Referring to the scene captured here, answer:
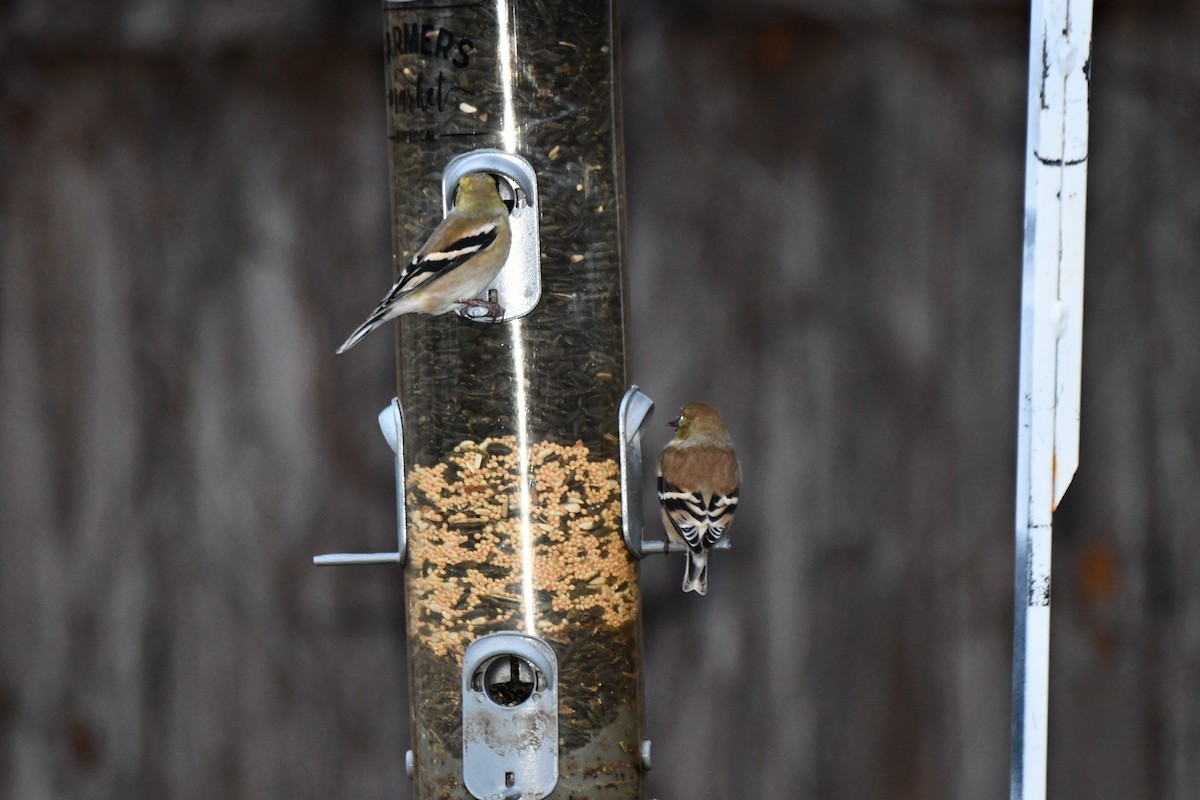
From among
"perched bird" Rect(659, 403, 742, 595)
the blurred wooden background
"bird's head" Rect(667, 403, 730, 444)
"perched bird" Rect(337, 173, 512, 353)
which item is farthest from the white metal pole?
the blurred wooden background

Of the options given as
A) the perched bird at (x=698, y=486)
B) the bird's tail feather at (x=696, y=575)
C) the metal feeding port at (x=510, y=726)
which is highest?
the perched bird at (x=698, y=486)

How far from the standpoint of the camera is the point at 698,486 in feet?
8.27

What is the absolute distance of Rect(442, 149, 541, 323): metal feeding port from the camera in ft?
7.39

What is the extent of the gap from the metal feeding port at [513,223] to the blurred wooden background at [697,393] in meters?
0.53

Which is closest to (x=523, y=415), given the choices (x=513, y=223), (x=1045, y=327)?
(x=513, y=223)

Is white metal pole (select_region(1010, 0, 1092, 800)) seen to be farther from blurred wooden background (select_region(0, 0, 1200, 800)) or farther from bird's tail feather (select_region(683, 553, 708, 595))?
blurred wooden background (select_region(0, 0, 1200, 800))

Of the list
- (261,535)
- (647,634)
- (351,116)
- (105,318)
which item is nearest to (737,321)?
(647,634)

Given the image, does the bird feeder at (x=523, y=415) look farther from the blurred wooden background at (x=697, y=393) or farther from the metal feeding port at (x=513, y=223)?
the blurred wooden background at (x=697, y=393)

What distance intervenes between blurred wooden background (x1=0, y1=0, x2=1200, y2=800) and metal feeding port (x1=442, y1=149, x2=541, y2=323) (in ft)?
1.75

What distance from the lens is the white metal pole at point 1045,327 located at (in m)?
1.42

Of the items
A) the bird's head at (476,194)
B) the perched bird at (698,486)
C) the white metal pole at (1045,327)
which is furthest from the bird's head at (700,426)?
the white metal pole at (1045,327)

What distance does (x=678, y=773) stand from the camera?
291 centimetres

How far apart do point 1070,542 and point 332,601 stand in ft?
4.78

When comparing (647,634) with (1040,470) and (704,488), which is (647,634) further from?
(1040,470)
